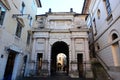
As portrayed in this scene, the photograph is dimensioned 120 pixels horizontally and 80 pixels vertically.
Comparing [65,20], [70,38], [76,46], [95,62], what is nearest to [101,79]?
[95,62]

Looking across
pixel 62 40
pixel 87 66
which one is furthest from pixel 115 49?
pixel 62 40

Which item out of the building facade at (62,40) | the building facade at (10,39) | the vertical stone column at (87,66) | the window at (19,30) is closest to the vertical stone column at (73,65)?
the building facade at (62,40)

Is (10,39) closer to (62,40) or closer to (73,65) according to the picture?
(62,40)

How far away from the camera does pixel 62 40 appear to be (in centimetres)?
1617

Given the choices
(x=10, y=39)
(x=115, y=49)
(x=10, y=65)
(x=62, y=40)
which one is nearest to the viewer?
(x=10, y=39)

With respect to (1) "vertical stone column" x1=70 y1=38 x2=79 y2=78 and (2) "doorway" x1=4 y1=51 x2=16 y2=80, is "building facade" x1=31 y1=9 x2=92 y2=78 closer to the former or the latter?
(1) "vertical stone column" x1=70 y1=38 x2=79 y2=78

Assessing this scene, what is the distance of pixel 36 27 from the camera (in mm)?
17875

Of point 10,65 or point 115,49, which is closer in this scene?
point 115,49

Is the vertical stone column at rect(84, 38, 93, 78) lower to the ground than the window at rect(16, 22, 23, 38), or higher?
lower

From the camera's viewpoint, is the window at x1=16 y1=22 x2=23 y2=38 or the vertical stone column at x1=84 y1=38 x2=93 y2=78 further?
the vertical stone column at x1=84 y1=38 x2=93 y2=78

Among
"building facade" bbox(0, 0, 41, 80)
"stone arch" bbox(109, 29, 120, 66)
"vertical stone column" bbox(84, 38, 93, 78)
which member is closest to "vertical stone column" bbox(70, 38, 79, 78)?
"vertical stone column" bbox(84, 38, 93, 78)

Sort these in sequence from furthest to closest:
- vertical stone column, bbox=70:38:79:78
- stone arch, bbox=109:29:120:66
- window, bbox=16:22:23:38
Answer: vertical stone column, bbox=70:38:79:78
window, bbox=16:22:23:38
stone arch, bbox=109:29:120:66

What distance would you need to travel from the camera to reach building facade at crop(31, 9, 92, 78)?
15.0m

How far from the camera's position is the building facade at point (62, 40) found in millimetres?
14953
